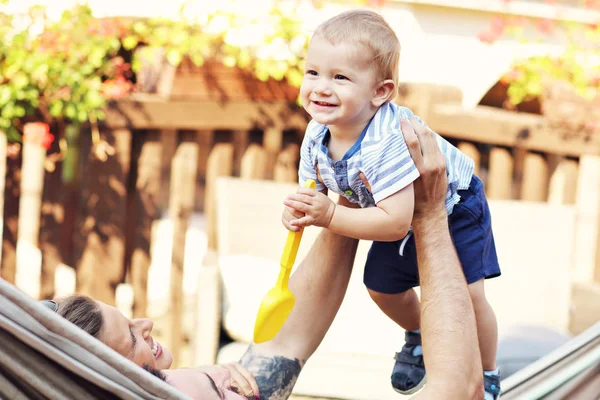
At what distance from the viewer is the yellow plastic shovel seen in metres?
1.61

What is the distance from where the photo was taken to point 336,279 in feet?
6.14

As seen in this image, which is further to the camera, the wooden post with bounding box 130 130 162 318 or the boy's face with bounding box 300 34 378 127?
the wooden post with bounding box 130 130 162 318

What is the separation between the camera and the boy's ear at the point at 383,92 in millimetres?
1606

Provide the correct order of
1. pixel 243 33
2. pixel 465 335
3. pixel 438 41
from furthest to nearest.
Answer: pixel 438 41 → pixel 243 33 → pixel 465 335

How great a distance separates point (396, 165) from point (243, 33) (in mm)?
2540

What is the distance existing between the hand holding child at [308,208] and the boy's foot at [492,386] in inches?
23.5

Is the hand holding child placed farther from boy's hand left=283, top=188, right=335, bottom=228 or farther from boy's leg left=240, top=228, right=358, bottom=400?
boy's leg left=240, top=228, right=358, bottom=400

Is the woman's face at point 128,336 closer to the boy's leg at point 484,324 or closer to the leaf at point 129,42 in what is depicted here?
the boy's leg at point 484,324

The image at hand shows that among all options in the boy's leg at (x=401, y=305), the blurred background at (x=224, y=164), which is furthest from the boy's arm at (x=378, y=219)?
the blurred background at (x=224, y=164)

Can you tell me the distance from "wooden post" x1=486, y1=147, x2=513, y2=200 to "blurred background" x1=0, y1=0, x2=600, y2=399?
10 millimetres

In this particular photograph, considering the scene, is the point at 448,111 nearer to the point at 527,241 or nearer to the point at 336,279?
the point at 527,241

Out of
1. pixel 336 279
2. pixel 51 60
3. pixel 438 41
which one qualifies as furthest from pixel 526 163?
pixel 336 279

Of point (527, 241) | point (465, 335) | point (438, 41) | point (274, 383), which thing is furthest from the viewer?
point (438, 41)

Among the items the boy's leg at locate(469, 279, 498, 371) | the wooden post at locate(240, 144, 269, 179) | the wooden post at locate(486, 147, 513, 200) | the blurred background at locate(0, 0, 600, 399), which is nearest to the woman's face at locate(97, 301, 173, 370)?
the boy's leg at locate(469, 279, 498, 371)
